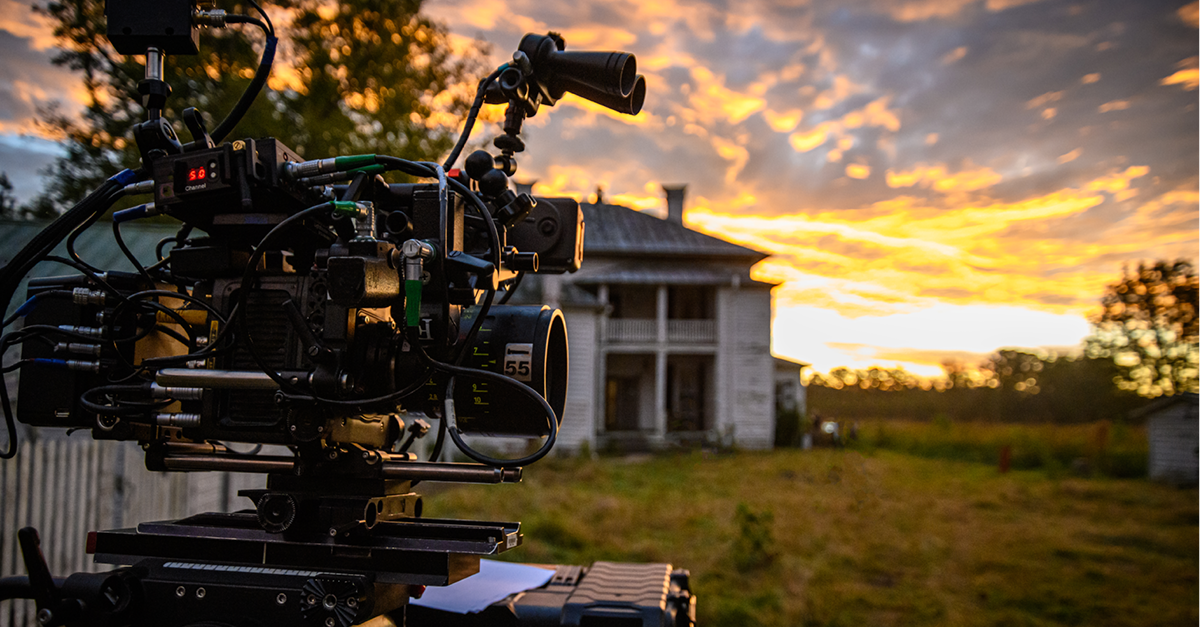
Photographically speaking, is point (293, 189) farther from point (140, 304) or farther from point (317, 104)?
point (317, 104)

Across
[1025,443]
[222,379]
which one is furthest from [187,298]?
[1025,443]

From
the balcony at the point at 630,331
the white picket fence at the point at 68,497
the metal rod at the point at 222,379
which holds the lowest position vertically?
the white picket fence at the point at 68,497

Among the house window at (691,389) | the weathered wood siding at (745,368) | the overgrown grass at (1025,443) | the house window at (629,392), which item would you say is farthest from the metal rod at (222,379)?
the house window at (629,392)

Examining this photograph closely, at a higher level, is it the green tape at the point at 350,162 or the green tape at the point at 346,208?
the green tape at the point at 350,162

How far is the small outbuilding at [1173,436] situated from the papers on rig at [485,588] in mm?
11287

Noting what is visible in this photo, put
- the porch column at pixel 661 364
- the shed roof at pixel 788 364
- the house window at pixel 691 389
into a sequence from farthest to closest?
the shed roof at pixel 788 364, the house window at pixel 691 389, the porch column at pixel 661 364

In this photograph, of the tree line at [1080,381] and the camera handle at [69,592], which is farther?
the tree line at [1080,381]

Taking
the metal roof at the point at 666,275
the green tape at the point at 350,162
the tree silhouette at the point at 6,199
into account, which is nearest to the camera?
the green tape at the point at 350,162

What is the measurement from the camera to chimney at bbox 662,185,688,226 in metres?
23.3

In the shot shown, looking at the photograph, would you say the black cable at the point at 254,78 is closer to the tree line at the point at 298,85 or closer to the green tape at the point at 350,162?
the green tape at the point at 350,162

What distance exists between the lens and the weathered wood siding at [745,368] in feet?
67.7

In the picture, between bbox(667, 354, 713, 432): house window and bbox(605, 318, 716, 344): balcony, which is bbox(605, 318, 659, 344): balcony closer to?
bbox(605, 318, 716, 344): balcony

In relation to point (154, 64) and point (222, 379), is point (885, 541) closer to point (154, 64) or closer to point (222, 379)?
point (222, 379)

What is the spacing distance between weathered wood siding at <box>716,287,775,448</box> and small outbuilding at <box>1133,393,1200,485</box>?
32.4ft
